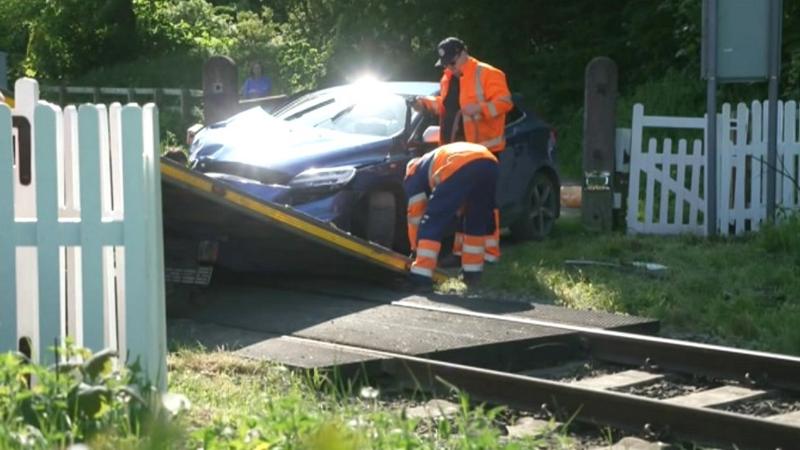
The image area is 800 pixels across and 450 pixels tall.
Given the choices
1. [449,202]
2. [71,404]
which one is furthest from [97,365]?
[449,202]

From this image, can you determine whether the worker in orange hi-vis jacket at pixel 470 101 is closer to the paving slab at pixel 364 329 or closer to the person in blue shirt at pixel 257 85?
the paving slab at pixel 364 329

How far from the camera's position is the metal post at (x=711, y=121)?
14422 millimetres

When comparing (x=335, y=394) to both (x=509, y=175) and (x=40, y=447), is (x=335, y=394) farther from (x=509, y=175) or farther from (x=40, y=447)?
(x=509, y=175)

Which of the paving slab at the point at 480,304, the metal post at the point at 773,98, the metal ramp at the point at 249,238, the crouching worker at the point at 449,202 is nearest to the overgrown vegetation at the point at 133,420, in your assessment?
the paving slab at the point at 480,304

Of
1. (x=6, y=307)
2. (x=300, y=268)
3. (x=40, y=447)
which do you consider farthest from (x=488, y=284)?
(x=40, y=447)

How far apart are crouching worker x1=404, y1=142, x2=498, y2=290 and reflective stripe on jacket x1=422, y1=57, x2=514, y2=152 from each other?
1.17m

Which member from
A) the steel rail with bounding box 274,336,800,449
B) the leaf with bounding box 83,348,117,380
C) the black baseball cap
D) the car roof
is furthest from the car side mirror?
the leaf with bounding box 83,348,117,380

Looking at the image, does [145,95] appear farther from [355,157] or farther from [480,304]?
[480,304]

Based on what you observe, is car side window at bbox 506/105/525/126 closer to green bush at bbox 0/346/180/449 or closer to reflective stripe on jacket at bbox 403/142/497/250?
reflective stripe on jacket at bbox 403/142/497/250

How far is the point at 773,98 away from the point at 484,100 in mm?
3093

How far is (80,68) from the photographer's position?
42.1 m

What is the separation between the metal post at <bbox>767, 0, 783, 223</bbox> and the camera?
46.9 feet

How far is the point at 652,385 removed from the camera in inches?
326

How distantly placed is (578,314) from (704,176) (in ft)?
18.2
